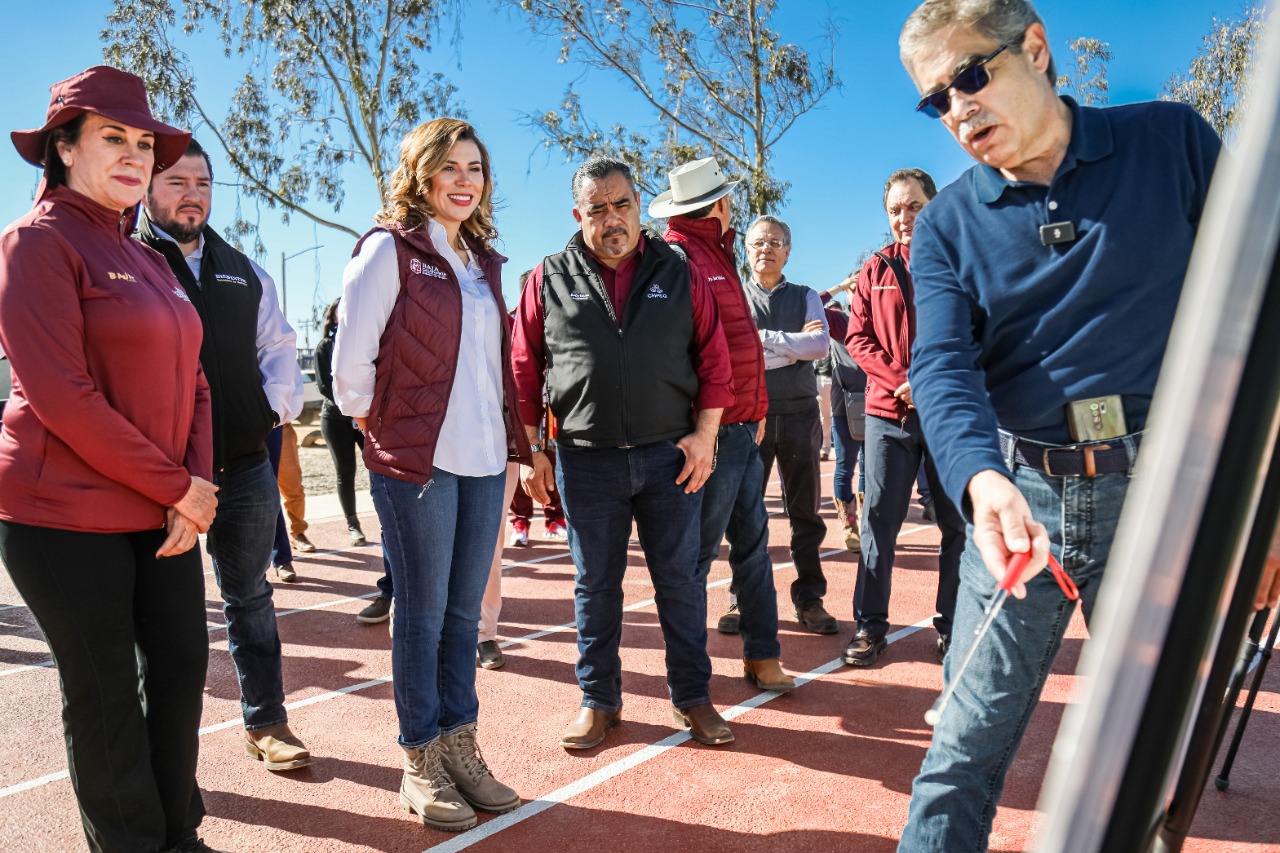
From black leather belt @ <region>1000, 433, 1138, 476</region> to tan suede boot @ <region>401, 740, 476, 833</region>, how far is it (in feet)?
7.06

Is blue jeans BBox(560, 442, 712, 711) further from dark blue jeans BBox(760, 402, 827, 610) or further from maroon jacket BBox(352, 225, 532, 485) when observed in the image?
dark blue jeans BBox(760, 402, 827, 610)

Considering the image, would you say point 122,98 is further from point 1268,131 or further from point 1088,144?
point 1268,131

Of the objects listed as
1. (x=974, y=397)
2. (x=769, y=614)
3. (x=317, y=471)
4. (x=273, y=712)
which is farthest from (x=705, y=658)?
(x=317, y=471)

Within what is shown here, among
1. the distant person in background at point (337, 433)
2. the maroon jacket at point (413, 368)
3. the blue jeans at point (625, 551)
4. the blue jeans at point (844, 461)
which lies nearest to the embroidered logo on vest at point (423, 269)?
the maroon jacket at point (413, 368)

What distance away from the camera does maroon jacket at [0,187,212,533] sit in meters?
2.44

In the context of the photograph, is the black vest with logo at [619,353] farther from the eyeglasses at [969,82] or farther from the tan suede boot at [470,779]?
the eyeglasses at [969,82]

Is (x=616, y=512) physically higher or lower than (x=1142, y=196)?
lower

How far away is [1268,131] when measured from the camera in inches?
23.9

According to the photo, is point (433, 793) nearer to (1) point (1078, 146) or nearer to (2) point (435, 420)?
(2) point (435, 420)

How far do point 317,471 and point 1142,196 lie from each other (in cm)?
1624

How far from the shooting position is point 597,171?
380cm

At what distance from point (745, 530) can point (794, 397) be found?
1.38 metres

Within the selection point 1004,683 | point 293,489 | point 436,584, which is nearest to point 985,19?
point 1004,683

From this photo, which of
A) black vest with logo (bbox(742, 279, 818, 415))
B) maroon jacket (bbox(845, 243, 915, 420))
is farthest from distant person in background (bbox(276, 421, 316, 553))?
maroon jacket (bbox(845, 243, 915, 420))
